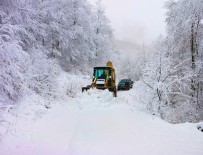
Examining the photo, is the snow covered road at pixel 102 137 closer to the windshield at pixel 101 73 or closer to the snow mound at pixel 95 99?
the snow mound at pixel 95 99

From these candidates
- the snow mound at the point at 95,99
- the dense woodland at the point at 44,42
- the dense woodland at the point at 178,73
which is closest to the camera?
the dense woodland at the point at 44,42

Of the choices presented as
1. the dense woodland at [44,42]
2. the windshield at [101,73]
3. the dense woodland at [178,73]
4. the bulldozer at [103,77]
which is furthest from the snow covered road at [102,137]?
the windshield at [101,73]

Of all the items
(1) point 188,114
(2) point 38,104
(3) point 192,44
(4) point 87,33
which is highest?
(4) point 87,33

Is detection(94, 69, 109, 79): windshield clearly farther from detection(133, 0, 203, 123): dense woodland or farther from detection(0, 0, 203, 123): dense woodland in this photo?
detection(133, 0, 203, 123): dense woodland

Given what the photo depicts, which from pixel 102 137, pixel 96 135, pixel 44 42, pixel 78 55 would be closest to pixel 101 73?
pixel 44 42

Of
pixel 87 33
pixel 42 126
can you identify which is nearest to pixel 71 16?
pixel 87 33

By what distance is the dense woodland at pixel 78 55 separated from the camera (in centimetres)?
934

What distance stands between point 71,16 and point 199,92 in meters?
17.1

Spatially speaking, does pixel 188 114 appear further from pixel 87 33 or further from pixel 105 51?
pixel 105 51

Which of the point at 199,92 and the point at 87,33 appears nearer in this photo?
the point at 199,92

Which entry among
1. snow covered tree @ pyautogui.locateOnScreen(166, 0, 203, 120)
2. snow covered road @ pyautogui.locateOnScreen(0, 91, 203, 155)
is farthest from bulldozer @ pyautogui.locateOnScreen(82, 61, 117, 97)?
snow covered road @ pyautogui.locateOnScreen(0, 91, 203, 155)

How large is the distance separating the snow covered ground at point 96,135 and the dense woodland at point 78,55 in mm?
1701

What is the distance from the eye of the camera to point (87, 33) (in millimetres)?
30859

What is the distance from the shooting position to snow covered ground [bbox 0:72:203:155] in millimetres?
6598
